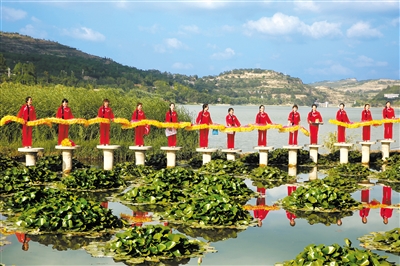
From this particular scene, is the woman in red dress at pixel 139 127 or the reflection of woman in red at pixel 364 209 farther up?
the woman in red dress at pixel 139 127

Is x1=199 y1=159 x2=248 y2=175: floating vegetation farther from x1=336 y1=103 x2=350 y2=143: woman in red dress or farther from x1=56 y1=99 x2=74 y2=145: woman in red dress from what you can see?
x1=336 y1=103 x2=350 y2=143: woman in red dress

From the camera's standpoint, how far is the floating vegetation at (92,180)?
1791 centimetres

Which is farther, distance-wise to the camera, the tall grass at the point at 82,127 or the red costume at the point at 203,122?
the tall grass at the point at 82,127

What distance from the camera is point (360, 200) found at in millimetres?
17078

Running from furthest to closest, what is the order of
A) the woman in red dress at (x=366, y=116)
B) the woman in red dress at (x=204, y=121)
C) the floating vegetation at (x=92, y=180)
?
the woman in red dress at (x=366, y=116)
the woman in red dress at (x=204, y=121)
the floating vegetation at (x=92, y=180)

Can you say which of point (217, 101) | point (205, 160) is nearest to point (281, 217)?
point (205, 160)

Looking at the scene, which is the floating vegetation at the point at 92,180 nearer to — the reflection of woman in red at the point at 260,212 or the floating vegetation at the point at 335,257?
the reflection of woman in red at the point at 260,212

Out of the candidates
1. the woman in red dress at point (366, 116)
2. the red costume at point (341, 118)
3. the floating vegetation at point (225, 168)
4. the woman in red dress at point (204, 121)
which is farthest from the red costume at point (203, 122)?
the woman in red dress at point (366, 116)

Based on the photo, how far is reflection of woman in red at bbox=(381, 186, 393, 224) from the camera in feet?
48.7

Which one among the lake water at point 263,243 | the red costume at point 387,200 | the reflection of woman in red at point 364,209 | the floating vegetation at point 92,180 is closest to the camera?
the lake water at point 263,243

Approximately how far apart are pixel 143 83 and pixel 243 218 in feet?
304

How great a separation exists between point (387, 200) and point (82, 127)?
13.8 meters

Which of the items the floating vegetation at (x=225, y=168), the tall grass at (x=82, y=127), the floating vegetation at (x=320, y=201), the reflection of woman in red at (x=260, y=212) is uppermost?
the tall grass at (x=82, y=127)

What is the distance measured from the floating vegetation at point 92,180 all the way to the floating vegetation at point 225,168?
12.6ft
